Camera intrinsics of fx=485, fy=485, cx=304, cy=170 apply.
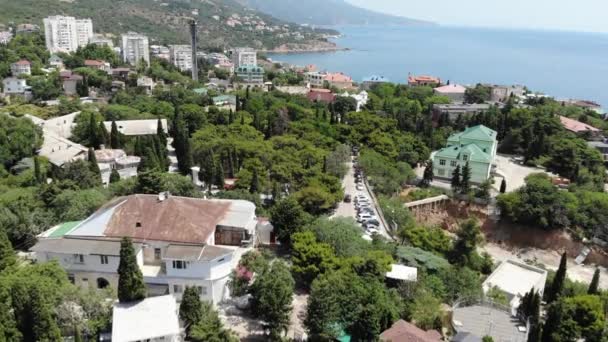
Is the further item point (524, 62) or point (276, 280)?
point (524, 62)

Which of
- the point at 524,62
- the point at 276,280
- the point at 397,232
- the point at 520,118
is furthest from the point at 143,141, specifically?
the point at 524,62

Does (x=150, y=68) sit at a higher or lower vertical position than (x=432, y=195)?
higher

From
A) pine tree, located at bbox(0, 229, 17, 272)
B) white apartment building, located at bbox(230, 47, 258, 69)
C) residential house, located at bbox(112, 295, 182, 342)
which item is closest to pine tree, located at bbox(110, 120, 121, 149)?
pine tree, located at bbox(0, 229, 17, 272)

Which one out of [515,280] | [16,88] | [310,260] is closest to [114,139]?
[310,260]

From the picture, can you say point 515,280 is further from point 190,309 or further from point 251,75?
point 251,75

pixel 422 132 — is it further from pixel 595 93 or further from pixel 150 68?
Result: pixel 595 93

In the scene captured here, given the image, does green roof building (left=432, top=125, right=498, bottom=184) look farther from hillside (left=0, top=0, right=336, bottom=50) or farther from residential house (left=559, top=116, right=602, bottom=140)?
hillside (left=0, top=0, right=336, bottom=50)

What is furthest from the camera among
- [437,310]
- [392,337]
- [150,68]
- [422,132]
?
[150,68]
